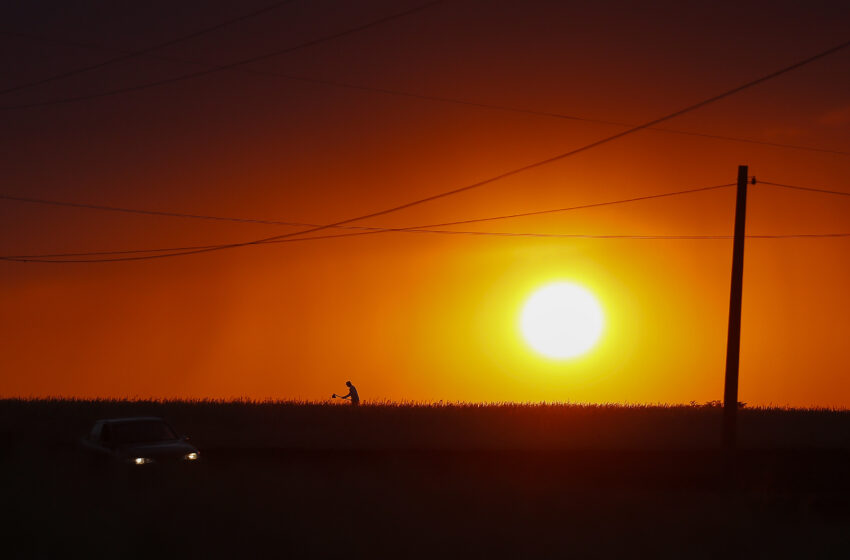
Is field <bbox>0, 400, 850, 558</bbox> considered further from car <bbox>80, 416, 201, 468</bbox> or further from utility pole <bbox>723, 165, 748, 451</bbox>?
utility pole <bbox>723, 165, 748, 451</bbox>

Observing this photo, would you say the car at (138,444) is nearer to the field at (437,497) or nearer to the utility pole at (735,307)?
the field at (437,497)

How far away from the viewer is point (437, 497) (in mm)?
20562

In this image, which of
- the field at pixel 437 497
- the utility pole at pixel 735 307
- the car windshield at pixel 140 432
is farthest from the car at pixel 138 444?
the utility pole at pixel 735 307

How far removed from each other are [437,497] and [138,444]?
8122mm

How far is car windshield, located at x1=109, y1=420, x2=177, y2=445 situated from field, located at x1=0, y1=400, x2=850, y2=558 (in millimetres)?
1170

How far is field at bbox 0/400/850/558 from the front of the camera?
15812 mm

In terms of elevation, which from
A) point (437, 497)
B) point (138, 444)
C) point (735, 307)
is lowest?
point (437, 497)

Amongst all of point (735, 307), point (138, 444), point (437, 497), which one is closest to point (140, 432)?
point (138, 444)

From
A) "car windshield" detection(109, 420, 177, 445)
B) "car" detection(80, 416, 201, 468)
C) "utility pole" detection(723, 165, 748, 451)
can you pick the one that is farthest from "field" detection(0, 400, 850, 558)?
"utility pole" detection(723, 165, 748, 451)

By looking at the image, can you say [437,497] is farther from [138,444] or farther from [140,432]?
[140,432]

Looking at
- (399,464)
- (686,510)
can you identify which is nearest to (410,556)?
(686,510)

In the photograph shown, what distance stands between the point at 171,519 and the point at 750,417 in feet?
133

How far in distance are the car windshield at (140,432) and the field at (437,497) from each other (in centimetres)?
117

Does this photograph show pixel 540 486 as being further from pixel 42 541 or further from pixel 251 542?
pixel 42 541
